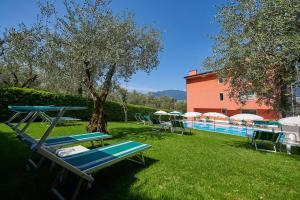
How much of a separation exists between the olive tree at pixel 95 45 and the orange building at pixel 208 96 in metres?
23.6

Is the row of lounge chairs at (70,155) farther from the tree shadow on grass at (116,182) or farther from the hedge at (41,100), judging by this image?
the hedge at (41,100)

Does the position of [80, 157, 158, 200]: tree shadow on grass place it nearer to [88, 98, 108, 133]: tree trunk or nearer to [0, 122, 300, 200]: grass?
[0, 122, 300, 200]: grass

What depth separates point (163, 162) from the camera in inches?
238

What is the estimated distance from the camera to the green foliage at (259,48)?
761 cm

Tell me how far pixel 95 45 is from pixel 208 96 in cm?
3055

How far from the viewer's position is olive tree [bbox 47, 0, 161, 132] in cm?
950

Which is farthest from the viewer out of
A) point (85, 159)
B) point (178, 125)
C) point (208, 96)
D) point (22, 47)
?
point (208, 96)

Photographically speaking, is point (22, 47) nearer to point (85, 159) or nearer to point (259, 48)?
point (85, 159)

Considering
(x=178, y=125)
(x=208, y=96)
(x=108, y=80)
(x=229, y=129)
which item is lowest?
(x=229, y=129)

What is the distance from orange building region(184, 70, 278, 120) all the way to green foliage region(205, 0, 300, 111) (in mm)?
22338

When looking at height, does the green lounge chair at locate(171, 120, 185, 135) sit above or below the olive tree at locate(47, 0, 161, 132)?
below

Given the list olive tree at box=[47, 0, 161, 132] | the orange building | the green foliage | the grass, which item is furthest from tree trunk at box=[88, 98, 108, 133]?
the orange building

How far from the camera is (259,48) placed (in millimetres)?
7988

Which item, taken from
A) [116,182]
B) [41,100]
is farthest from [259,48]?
[41,100]
